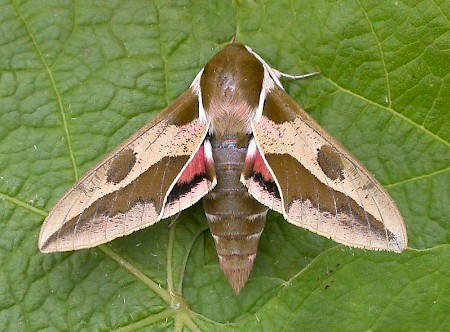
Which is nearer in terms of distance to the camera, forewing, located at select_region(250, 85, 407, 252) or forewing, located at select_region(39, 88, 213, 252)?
forewing, located at select_region(250, 85, 407, 252)

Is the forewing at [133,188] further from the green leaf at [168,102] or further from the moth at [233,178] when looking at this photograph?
the green leaf at [168,102]

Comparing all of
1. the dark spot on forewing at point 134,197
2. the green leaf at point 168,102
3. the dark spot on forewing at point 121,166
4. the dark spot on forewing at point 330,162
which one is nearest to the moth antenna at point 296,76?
the green leaf at point 168,102

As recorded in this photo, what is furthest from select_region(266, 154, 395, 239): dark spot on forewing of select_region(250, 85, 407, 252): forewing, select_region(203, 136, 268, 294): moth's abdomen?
select_region(203, 136, 268, 294): moth's abdomen

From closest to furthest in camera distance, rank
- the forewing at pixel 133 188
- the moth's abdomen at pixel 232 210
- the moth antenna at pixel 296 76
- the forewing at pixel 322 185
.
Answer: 1. the forewing at pixel 322 185
2. the forewing at pixel 133 188
3. the moth's abdomen at pixel 232 210
4. the moth antenna at pixel 296 76

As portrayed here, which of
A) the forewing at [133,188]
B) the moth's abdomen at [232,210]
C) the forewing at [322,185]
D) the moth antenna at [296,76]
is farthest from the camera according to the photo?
the moth antenna at [296,76]

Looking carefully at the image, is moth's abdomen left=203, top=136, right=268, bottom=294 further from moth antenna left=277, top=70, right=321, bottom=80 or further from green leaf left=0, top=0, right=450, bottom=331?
moth antenna left=277, top=70, right=321, bottom=80

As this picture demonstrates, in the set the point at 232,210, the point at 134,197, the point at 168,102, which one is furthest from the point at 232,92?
the point at 134,197

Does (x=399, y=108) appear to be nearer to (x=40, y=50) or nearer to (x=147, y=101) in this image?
(x=147, y=101)

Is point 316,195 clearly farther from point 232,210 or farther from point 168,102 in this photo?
point 168,102
